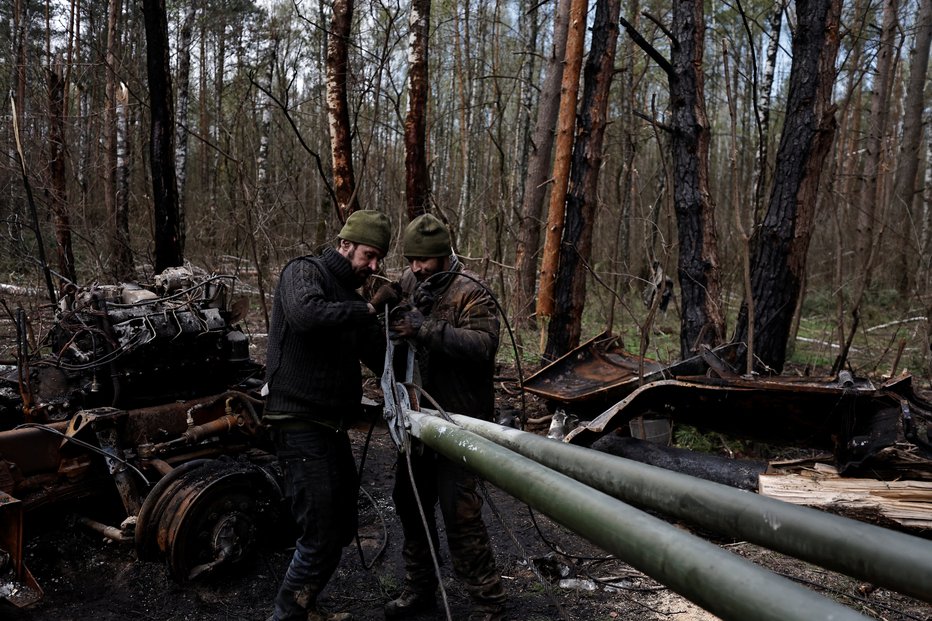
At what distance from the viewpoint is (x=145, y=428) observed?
15.3ft

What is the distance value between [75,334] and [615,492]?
4446mm

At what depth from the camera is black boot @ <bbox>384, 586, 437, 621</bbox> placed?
3.77 m

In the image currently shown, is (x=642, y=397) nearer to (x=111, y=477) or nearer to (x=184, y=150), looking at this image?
(x=111, y=477)

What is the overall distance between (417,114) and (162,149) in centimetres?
322

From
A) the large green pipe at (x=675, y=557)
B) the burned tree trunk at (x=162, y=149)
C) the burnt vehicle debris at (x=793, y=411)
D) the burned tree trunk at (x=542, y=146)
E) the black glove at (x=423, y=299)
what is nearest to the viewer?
the large green pipe at (x=675, y=557)

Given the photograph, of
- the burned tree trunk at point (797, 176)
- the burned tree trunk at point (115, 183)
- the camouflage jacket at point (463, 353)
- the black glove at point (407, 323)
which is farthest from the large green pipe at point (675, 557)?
the burned tree trunk at point (115, 183)

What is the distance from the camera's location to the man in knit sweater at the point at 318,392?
10.9ft

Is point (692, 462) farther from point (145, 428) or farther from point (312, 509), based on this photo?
point (145, 428)

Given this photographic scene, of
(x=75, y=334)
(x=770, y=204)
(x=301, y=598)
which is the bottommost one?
(x=301, y=598)

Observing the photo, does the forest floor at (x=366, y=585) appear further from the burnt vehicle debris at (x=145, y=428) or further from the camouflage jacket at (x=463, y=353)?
the camouflage jacket at (x=463, y=353)

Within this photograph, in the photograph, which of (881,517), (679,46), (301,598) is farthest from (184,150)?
(881,517)

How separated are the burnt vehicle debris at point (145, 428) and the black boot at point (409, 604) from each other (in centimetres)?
108

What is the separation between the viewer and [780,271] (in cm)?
683

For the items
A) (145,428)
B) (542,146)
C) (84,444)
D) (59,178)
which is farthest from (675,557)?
(59,178)
